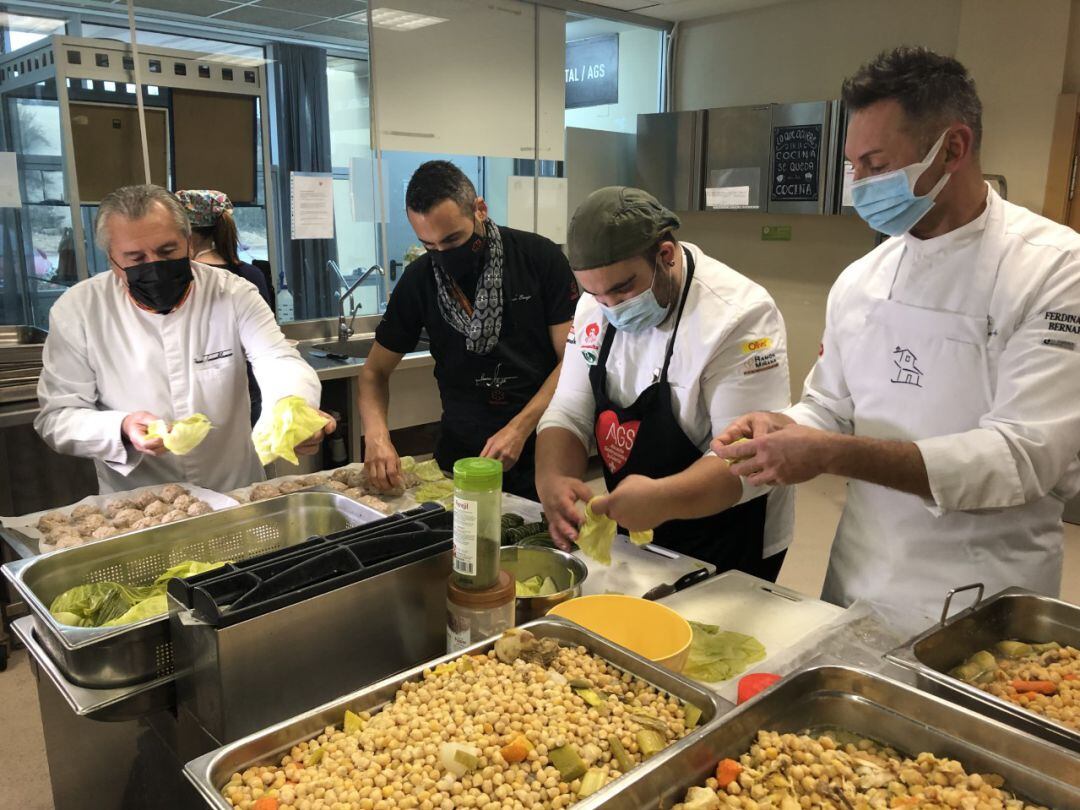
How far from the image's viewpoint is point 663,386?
1.96 metres

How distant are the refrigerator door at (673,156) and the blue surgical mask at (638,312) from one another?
4.03 metres

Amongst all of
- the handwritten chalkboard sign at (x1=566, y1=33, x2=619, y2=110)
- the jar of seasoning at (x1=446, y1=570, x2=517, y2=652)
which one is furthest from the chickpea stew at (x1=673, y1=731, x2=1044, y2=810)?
the handwritten chalkboard sign at (x1=566, y1=33, x2=619, y2=110)

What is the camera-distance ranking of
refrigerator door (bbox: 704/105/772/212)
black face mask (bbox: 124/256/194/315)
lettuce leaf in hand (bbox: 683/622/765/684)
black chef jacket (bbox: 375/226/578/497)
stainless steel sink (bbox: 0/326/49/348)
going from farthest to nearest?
refrigerator door (bbox: 704/105/772/212), stainless steel sink (bbox: 0/326/49/348), black chef jacket (bbox: 375/226/578/497), black face mask (bbox: 124/256/194/315), lettuce leaf in hand (bbox: 683/622/765/684)

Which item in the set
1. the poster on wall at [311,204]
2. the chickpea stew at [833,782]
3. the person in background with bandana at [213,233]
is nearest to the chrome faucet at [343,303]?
the poster on wall at [311,204]

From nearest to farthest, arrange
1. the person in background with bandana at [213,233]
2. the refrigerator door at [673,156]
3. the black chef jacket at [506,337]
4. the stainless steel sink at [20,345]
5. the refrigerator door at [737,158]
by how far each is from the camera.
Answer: the black chef jacket at [506,337], the person in background with bandana at [213,233], the stainless steel sink at [20,345], the refrigerator door at [737,158], the refrigerator door at [673,156]

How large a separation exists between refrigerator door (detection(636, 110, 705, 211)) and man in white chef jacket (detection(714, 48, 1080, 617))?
406 cm

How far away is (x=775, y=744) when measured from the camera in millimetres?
1076

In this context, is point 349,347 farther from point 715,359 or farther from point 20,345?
point 715,359

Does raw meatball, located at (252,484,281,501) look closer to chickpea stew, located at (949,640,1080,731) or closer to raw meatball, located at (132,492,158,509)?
raw meatball, located at (132,492,158,509)

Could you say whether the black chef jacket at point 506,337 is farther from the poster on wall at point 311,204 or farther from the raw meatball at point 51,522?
the poster on wall at point 311,204

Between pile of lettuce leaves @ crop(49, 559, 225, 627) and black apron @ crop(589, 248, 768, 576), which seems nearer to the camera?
pile of lettuce leaves @ crop(49, 559, 225, 627)

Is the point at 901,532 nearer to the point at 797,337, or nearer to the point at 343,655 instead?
the point at 343,655

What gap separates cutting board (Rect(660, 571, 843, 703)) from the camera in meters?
1.59

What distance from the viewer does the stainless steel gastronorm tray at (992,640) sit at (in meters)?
1.10
